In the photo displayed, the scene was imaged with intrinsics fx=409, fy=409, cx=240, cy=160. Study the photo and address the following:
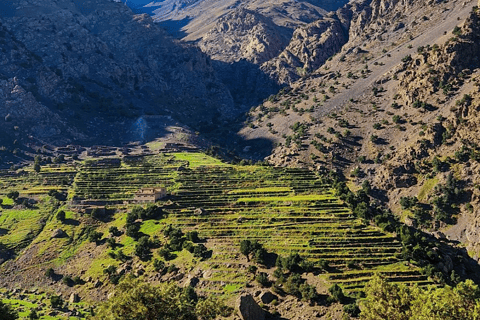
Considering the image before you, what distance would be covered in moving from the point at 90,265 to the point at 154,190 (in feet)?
86.1

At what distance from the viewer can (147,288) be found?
38.9 meters

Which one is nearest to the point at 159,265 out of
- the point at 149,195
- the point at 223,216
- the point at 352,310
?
the point at 223,216

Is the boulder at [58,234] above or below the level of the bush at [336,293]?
below

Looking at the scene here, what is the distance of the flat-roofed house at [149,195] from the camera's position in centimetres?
10344

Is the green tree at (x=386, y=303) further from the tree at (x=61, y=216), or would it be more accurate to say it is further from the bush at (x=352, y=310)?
the tree at (x=61, y=216)

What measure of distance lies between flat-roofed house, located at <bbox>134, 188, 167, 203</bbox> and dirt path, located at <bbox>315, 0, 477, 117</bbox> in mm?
97047

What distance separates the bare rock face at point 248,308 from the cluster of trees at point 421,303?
18.0m

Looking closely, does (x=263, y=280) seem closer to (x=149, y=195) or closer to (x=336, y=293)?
(x=336, y=293)

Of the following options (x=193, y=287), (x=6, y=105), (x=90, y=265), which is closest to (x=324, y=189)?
(x=193, y=287)

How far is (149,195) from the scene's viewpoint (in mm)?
104000

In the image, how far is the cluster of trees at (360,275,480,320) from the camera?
34.9 m

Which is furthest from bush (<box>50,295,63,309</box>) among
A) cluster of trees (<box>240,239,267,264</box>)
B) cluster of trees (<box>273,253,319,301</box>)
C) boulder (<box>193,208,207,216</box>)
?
cluster of trees (<box>273,253,319,301</box>)

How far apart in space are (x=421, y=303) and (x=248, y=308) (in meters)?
24.5

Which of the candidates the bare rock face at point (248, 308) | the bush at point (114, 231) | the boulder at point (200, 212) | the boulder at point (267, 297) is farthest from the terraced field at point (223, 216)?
the bare rock face at point (248, 308)
